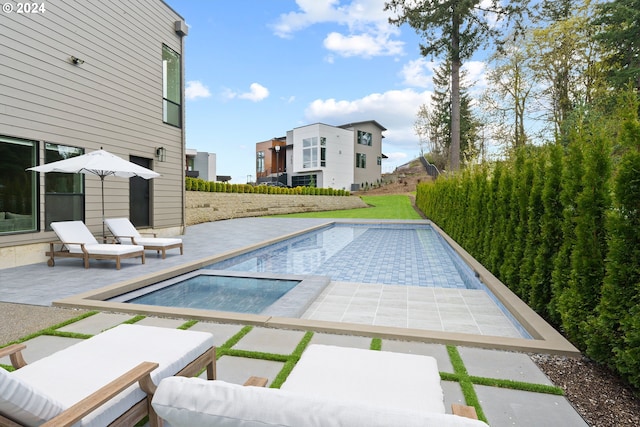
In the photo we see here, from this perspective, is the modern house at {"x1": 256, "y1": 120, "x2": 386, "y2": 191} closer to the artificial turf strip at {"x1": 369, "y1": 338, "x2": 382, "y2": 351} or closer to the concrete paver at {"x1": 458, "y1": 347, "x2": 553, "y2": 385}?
the artificial turf strip at {"x1": 369, "y1": 338, "x2": 382, "y2": 351}

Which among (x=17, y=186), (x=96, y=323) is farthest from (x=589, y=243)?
(x=17, y=186)

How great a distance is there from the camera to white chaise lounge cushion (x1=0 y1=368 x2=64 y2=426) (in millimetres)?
1355

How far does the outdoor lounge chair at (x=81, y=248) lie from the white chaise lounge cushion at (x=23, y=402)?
551 centimetres

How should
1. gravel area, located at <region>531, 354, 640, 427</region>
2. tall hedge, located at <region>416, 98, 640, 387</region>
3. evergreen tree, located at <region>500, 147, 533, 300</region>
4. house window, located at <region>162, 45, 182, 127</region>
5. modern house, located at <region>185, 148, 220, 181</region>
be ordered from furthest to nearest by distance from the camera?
modern house, located at <region>185, 148, 220, 181</region>
house window, located at <region>162, 45, 182, 127</region>
evergreen tree, located at <region>500, 147, 533, 300</region>
tall hedge, located at <region>416, 98, 640, 387</region>
gravel area, located at <region>531, 354, 640, 427</region>

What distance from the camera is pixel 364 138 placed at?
39.0 meters

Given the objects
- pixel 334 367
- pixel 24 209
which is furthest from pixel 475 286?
pixel 24 209

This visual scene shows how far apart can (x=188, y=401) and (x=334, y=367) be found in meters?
0.97

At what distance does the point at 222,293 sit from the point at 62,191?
5.02m

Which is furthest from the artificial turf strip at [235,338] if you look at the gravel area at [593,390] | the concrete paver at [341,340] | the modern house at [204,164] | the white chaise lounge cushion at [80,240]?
the modern house at [204,164]

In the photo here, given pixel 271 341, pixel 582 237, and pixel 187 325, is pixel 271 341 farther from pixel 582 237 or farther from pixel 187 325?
pixel 582 237

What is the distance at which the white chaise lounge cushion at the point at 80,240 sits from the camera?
21.7 ft

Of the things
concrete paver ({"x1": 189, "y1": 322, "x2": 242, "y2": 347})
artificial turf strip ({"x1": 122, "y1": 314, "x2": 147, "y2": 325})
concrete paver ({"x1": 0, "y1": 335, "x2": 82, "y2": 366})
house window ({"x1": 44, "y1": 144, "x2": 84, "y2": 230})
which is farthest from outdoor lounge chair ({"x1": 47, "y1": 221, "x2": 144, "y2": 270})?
concrete paver ({"x1": 189, "y1": 322, "x2": 242, "y2": 347})

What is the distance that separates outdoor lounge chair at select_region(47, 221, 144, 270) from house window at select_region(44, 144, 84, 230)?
67cm

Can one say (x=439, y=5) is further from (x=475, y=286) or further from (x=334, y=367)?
(x=334, y=367)
